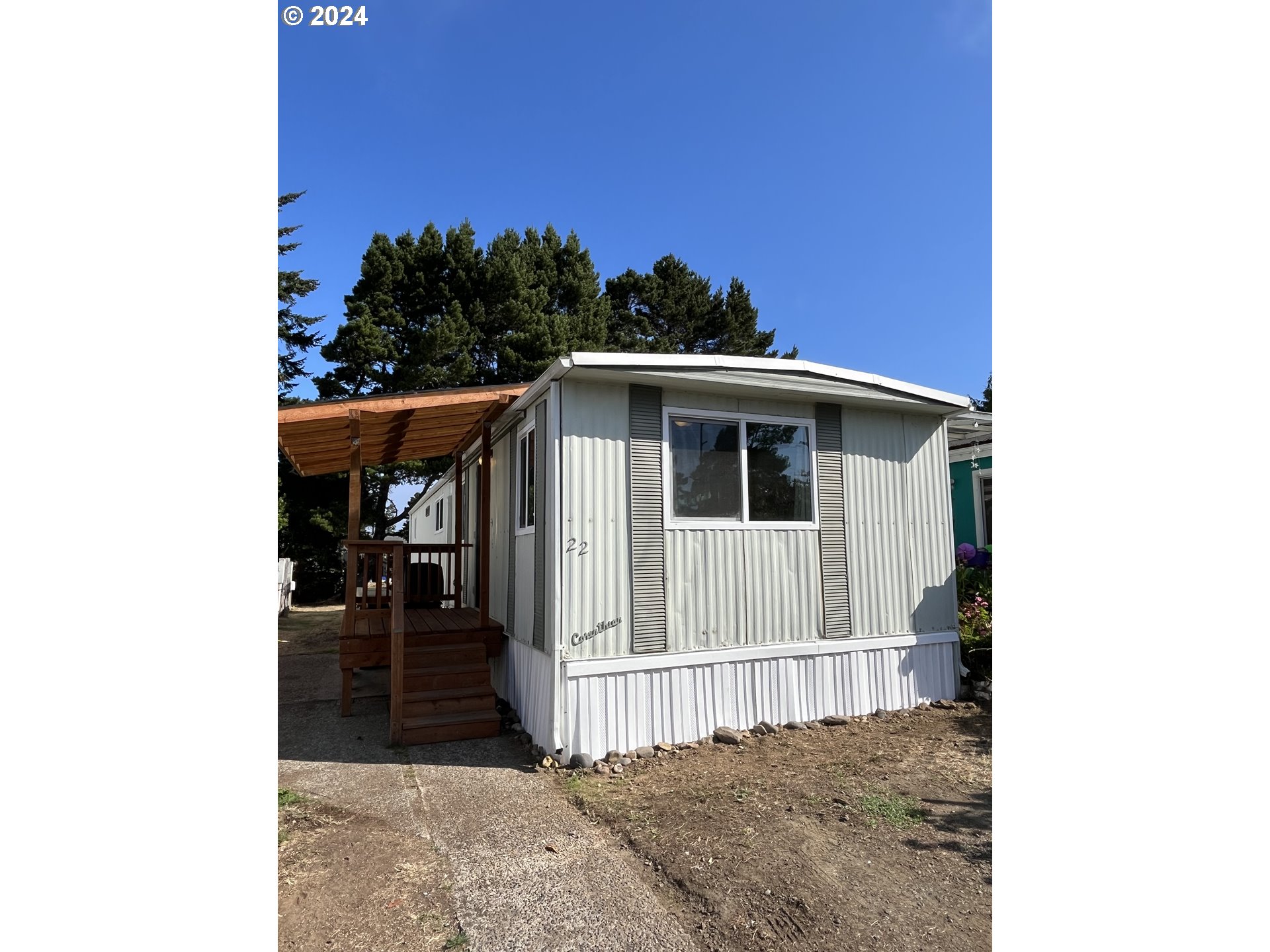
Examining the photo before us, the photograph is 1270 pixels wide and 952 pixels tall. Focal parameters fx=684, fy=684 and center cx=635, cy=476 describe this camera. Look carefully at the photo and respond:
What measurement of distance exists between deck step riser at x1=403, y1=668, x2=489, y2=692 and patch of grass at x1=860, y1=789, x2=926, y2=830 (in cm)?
348

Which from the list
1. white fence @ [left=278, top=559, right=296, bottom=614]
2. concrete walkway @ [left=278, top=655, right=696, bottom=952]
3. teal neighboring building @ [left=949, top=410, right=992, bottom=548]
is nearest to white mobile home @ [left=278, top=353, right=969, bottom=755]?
concrete walkway @ [left=278, top=655, right=696, bottom=952]

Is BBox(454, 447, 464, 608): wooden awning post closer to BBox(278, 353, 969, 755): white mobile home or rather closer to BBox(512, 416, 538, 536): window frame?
BBox(278, 353, 969, 755): white mobile home

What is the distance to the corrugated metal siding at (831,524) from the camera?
20.3 feet

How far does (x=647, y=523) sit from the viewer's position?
5484 mm

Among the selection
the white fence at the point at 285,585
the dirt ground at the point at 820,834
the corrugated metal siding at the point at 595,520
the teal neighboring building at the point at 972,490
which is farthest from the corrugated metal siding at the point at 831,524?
the white fence at the point at 285,585

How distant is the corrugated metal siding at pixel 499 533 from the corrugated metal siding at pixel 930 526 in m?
4.04

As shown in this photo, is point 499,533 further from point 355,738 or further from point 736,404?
point 736,404

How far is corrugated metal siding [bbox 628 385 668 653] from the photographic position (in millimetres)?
5387

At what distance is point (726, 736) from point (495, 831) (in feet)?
7.35
